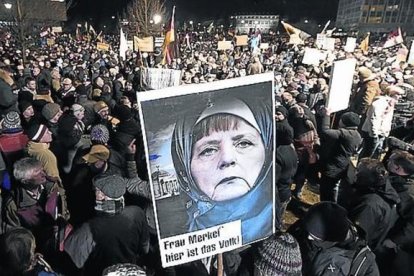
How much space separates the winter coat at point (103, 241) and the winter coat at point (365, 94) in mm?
7138

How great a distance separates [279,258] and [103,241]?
1304 mm

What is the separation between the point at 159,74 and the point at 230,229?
5.75 meters

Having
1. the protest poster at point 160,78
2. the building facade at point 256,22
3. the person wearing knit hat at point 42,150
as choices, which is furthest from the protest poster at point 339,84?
the building facade at point 256,22

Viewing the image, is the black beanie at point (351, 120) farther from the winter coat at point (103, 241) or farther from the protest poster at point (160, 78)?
the winter coat at point (103, 241)

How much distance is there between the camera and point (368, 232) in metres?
3.42

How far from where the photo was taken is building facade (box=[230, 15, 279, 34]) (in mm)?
87688

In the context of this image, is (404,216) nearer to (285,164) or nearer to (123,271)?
(285,164)

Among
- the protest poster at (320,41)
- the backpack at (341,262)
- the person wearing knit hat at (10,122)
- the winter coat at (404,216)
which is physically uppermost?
the person wearing knit hat at (10,122)

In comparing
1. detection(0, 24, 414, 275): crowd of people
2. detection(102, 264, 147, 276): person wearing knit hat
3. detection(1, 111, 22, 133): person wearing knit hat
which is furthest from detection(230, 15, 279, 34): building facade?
detection(102, 264, 147, 276): person wearing knit hat

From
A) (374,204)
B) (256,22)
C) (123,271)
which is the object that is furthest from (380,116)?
(256,22)

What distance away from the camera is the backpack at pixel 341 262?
8.56 ft

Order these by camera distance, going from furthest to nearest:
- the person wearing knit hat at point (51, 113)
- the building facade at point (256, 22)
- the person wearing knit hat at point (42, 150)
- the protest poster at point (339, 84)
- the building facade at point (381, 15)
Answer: the building facade at point (381, 15) < the building facade at point (256, 22) < the protest poster at point (339, 84) < the person wearing knit hat at point (51, 113) < the person wearing knit hat at point (42, 150)

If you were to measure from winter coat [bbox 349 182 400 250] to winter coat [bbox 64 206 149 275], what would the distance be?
6.14 feet

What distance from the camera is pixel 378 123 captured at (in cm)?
759
